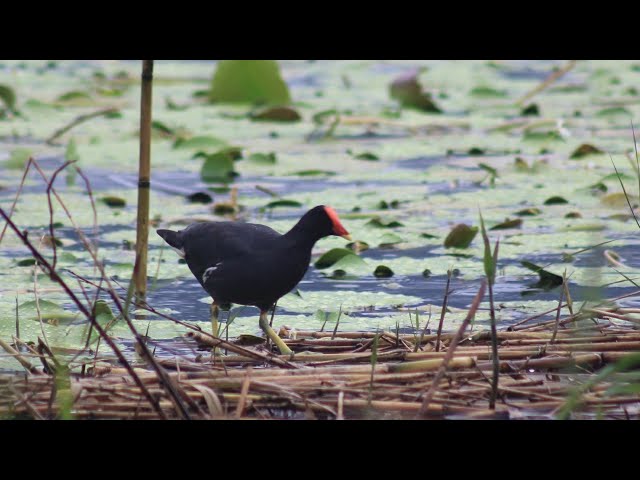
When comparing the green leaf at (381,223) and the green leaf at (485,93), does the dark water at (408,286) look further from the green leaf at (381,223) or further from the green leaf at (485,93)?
the green leaf at (485,93)

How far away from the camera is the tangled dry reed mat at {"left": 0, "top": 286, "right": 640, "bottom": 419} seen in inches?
135

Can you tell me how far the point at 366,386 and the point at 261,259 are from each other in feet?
3.53

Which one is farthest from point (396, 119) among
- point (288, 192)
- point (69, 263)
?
point (69, 263)

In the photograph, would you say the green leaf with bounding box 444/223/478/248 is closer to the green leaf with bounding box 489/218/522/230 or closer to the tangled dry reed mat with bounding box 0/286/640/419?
the green leaf with bounding box 489/218/522/230

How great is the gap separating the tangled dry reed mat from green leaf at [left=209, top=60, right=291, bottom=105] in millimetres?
7313

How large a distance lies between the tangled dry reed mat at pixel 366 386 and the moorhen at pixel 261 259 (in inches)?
17.2

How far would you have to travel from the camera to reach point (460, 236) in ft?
21.3

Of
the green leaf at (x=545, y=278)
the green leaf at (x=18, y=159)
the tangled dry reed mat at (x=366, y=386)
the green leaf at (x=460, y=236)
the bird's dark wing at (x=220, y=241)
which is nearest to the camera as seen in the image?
the tangled dry reed mat at (x=366, y=386)

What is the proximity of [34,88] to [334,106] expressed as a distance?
3687 millimetres

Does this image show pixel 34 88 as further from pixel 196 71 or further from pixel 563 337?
pixel 563 337

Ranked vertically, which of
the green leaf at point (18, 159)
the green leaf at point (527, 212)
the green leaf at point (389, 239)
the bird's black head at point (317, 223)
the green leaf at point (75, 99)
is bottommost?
the green leaf at point (18, 159)

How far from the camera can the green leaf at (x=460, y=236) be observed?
6.46 metres

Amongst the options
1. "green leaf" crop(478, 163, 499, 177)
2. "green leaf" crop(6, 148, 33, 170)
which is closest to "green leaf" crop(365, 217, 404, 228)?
"green leaf" crop(478, 163, 499, 177)

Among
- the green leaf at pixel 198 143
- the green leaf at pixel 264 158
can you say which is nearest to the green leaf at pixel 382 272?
the green leaf at pixel 264 158
